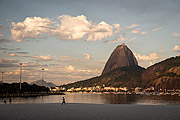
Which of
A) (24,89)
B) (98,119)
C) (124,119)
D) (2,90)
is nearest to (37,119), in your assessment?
(98,119)

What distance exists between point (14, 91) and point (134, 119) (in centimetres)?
15891

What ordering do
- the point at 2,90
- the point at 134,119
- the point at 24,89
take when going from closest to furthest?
the point at 134,119, the point at 2,90, the point at 24,89

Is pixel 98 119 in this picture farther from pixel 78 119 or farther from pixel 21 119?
pixel 21 119

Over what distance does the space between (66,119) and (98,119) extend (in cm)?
499

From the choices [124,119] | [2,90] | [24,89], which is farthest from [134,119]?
[24,89]

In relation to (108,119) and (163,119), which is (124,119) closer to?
(108,119)

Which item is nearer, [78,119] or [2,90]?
[78,119]

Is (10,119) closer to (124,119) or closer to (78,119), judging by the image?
(78,119)

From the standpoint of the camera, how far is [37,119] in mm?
33125

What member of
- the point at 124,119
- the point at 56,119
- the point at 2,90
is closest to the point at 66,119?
the point at 56,119

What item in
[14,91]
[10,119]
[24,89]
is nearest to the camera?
[10,119]

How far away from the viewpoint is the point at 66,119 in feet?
109

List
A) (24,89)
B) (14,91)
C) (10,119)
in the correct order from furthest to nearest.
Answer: (24,89) < (14,91) < (10,119)

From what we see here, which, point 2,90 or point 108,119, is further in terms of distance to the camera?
point 2,90
